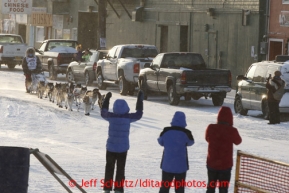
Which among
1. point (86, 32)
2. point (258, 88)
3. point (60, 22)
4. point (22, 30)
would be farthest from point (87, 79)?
point (22, 30)

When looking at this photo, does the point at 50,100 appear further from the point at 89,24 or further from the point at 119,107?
the point at 89,24

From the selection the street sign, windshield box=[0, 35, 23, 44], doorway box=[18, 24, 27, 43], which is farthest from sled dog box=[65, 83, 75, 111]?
doorway box=[18, 24, 27, 43]

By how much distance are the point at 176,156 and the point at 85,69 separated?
26.0m

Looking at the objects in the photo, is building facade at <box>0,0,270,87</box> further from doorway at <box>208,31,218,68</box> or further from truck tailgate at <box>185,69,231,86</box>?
truck tailgate at <box>185,69,231,86</box>

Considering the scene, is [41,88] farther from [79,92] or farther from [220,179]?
[220,179]

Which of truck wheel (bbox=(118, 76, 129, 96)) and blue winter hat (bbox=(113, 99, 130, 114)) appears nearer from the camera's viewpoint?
blue winter hat (bbox=(113, 99, 130, 114))

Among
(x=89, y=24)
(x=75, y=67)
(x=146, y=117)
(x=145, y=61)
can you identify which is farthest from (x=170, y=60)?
(x=89, y=24)

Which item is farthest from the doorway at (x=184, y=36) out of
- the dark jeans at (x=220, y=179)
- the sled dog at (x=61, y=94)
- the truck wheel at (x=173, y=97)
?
the dark jeans at (x=220, y=179)

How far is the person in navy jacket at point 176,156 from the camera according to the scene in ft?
35.7

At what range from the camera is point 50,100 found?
2875cm

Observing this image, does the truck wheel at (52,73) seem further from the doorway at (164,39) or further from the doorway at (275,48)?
the doorway at (275,48)

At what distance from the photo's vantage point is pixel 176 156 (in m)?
10.9

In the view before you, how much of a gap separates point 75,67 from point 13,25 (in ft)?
114

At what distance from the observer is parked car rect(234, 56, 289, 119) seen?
24.2 metres
